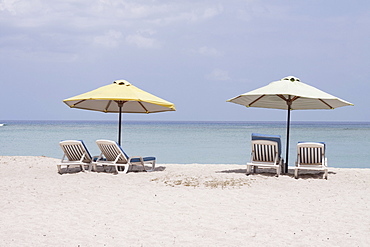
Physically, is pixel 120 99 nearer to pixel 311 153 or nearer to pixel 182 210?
pixel 182 210

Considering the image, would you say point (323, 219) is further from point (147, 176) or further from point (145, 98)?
point (145, 98)

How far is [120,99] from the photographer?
819 centimetres

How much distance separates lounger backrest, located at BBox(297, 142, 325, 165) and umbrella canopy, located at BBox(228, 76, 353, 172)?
0.56 m

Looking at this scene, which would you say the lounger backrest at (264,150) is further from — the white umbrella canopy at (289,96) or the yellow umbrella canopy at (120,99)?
the yellow umbrella canopy at (120,99)

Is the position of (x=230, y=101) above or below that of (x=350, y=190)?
above

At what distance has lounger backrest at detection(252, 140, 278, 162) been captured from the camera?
7820 mm

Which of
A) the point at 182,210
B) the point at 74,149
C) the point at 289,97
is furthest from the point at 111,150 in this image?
the point at 289,97

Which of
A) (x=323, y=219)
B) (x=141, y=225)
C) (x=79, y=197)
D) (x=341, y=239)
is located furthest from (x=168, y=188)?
(x=341, y=239)

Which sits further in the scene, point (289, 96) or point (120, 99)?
point (289, 96)

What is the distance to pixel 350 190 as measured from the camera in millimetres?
6836

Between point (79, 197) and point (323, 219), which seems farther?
point (79, 197)

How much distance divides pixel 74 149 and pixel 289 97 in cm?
448

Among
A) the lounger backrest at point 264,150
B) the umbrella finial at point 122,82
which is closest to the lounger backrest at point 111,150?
the umbrella finial at point 122,82

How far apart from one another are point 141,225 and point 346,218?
2.39 m
